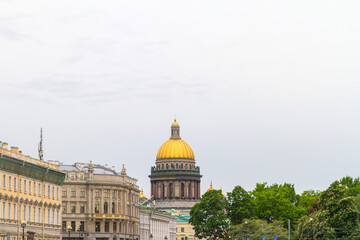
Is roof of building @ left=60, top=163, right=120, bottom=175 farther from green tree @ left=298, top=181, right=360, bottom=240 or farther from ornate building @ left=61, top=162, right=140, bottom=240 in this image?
green tree @ left=298, top=181, right=360, bottom=240

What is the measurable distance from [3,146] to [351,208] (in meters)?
38.6

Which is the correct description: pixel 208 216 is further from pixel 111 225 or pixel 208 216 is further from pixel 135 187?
pixel 135 187

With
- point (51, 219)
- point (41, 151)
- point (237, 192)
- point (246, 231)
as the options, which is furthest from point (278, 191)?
point (51, 219)

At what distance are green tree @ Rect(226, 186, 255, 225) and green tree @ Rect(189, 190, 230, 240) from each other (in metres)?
1.57

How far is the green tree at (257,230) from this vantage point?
13762 cm

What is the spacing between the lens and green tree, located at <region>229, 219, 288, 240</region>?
138 metres

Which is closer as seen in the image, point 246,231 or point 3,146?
point 3,146

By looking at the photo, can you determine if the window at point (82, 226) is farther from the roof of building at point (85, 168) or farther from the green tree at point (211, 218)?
the green tree at point (211, 218)

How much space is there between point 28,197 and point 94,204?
67667mm

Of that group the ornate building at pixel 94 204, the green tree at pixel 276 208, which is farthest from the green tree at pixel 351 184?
the ornate building at pixel 94 204

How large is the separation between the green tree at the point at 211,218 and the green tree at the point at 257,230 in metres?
7.84

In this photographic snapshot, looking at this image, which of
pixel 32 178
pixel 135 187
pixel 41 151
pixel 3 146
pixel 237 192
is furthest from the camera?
pixel 135 187

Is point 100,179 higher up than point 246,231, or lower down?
higher up

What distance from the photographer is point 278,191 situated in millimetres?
170250
